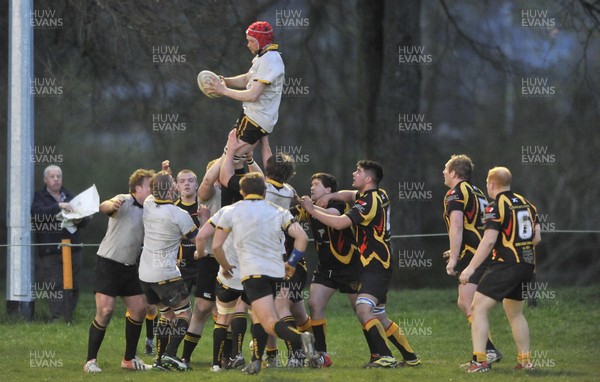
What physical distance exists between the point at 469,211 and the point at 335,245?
1.35 metres

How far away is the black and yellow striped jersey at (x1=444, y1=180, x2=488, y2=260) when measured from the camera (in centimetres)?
1052

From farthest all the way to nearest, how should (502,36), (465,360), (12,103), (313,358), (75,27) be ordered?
1. (502,36)
2. (75,27)
3. (12,103)
4. (465,360)
5. (313,358)

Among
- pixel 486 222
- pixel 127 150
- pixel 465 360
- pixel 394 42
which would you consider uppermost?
pixel 394 42

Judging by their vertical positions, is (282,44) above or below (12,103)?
above

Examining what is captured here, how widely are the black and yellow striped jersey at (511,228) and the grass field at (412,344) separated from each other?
1040mm

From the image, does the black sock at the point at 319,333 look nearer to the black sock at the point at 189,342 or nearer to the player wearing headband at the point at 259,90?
the black sock at the point at 189,342

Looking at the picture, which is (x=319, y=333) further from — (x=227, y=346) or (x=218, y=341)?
(x=218, y=341)

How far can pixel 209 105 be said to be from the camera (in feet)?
65.8

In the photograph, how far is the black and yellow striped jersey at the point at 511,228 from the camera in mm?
9812

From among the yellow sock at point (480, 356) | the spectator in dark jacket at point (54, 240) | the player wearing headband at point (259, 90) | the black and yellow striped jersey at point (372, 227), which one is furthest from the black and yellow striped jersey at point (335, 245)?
the spectator in dark jacket at point (54, 240)

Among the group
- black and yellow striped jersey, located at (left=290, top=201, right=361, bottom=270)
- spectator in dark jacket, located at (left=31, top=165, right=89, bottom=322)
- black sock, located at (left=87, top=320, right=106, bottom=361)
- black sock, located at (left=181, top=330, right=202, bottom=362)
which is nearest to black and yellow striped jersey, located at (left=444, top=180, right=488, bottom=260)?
black and yellow striped jersey, located at (left=290, top=201, right=361, bottom=270)

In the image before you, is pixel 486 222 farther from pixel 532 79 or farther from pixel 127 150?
pixel 127 150

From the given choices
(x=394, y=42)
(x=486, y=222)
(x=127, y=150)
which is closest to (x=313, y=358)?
(x=486, y=222)

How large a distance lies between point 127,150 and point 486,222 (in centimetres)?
1139
